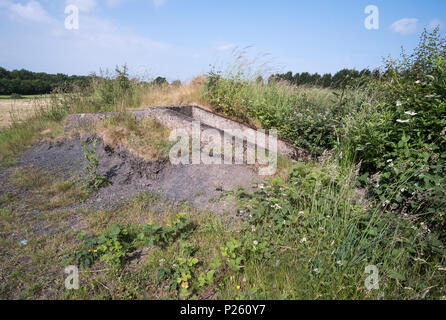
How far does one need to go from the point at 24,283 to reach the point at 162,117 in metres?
3.27

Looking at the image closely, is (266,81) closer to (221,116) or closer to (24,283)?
(221,116)

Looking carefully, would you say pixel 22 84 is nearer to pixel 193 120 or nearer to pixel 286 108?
pixel 193 120

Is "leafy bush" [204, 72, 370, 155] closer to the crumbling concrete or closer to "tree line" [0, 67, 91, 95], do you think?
the crumbling concrete

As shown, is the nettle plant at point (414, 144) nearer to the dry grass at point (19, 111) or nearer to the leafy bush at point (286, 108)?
the leafy bush at point (286, 108)

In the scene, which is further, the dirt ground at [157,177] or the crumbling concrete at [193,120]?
the crumbling concrete at [193,120]

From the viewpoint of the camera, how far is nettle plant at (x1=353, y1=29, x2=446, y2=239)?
86.5 inches

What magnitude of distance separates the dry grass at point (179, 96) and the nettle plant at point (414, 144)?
12.1 ft

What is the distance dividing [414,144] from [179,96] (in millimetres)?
5021

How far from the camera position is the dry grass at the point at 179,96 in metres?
5.92

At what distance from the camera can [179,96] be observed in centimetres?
614

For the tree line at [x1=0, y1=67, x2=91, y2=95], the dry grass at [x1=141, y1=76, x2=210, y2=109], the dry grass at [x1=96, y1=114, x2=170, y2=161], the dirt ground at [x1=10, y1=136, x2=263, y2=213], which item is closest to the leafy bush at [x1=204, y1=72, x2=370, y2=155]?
the dry grass at [x1=141, y1=76, x2=210, y2=109]

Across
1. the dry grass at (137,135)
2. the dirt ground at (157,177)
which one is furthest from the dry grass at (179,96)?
the dirt ground at (157,177)

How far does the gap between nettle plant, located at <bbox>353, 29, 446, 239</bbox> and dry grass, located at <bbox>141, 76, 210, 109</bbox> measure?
368cm

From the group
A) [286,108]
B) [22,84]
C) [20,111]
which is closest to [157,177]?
[286,108]
